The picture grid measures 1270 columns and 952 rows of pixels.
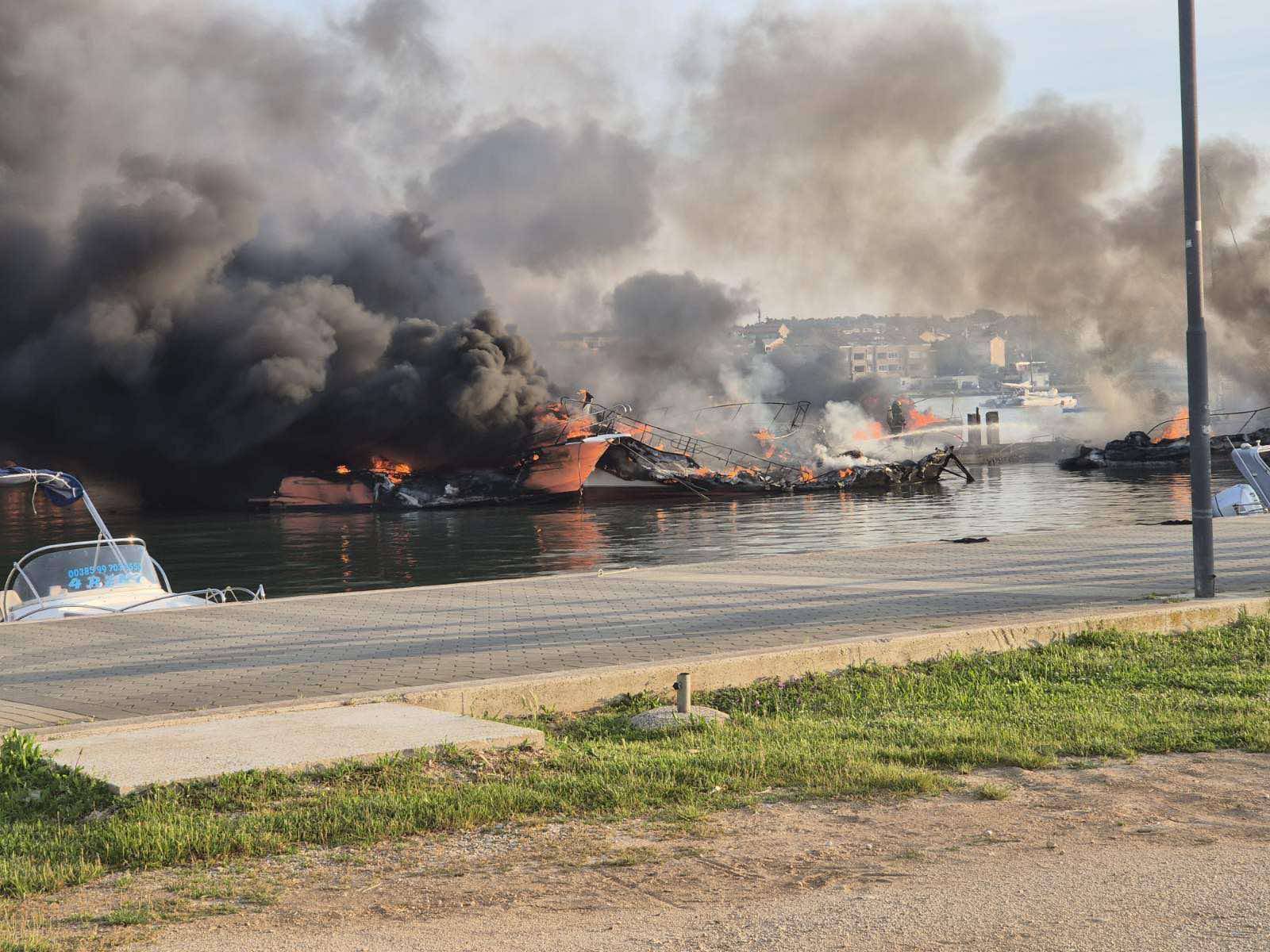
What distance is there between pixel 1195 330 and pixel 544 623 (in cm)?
627

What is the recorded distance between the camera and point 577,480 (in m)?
67.2

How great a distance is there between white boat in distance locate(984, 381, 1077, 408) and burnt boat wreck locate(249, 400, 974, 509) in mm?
82461

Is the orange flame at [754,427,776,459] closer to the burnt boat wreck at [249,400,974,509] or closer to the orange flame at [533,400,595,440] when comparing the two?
the orange flame at [533,400,595,440]

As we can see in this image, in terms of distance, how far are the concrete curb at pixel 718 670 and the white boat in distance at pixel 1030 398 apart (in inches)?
5638

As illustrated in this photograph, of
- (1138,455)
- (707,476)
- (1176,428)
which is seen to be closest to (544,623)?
(707,476)

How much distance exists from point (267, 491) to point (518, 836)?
2960 inches

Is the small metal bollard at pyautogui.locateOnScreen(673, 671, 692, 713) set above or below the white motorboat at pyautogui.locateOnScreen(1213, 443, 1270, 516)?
below

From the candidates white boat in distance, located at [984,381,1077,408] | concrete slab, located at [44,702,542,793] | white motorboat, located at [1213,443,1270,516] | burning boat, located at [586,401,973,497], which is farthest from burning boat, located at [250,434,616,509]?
white boat in distance, located at [984,381,1077,408]

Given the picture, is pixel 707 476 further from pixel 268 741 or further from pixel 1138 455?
pixel 268 741

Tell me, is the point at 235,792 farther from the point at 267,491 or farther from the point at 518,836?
the point at 267,491

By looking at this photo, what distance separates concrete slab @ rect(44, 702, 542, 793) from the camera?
6.29 m

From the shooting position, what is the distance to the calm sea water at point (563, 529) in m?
35.2

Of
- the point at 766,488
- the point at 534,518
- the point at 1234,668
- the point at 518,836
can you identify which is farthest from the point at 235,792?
the point at 766,488

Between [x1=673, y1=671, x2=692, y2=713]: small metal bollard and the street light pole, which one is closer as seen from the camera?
[x1=673, y1=671, x2=692, y2=713]: small metal bollard
